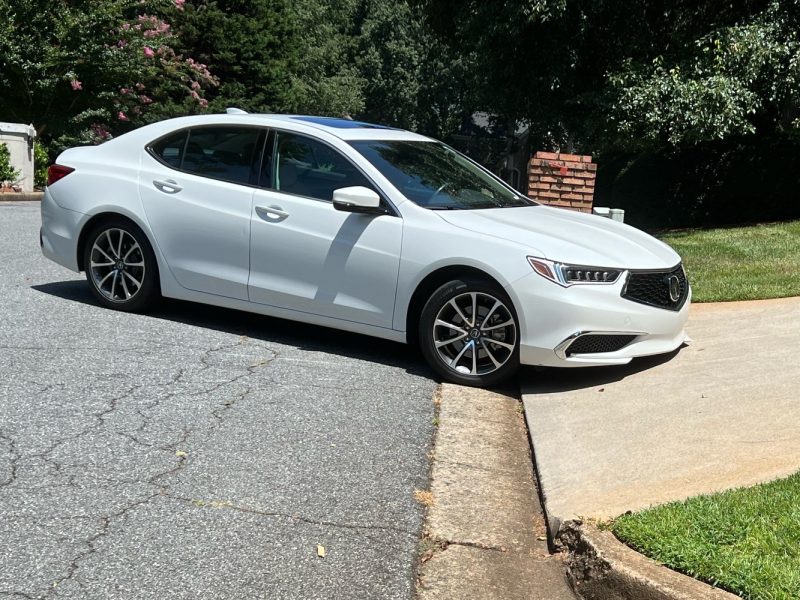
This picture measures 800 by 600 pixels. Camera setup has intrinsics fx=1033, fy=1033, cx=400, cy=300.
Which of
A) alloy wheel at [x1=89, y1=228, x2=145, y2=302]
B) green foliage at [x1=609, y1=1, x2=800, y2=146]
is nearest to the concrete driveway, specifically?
alloy wheel at [x1=89, y1=228, x2=145, y2=302]

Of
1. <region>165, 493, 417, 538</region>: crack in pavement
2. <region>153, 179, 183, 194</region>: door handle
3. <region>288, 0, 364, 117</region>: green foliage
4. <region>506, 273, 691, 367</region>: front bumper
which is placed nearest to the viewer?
<region>165, 493, 417, 538</region>: crack in pavement

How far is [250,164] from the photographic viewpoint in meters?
7.74

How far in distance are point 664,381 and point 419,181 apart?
2257 millimetres

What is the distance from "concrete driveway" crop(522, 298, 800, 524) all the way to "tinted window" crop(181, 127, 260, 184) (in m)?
2.65

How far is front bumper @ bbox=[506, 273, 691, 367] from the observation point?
21.0 ft

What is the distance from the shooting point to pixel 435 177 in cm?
766

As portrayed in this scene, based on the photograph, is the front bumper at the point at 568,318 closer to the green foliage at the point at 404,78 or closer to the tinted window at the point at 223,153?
the tinted window at the point at 223,153

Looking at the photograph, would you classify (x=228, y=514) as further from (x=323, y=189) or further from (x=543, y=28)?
(x=543, y=28)

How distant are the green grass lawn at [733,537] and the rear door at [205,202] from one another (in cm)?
416

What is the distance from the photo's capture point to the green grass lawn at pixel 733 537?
3.62 m

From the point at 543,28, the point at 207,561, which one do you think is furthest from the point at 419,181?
the point at 543,28

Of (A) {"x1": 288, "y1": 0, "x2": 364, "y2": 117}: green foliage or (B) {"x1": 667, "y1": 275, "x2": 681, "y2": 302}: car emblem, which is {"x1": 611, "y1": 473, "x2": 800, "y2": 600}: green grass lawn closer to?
(B) {"x1": 667, "y1": 275, "x2": 681, "y2": 302}: car emblem

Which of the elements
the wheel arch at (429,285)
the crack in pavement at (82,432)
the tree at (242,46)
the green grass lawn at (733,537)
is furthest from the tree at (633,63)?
the tree at (242,46)

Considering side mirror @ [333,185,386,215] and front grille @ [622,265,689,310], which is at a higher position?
side mirror @ [333,185,386,215]
